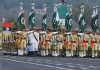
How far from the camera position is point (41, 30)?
4316 centimetres

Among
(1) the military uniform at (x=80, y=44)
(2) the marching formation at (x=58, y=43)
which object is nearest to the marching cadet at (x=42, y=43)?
(2) the marching formation at (x=58, y=43)

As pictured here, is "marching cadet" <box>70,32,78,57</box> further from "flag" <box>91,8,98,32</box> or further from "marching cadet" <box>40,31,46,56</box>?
"flag" <box>91,8,98,32</box>

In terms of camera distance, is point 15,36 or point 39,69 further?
point 15,36

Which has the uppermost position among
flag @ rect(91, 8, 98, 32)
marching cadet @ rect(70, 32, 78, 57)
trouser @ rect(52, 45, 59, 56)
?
flag @ rect(91, 8, 98, 32)

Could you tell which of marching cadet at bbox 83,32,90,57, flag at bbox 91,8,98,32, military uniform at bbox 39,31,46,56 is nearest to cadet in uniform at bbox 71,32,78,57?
marching cadet at bbox 83,32,90,57

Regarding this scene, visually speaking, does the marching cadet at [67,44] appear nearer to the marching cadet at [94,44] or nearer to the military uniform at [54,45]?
the military uniform at [54,45]

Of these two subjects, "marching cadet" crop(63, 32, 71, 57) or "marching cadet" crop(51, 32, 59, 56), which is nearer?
"marching cadet" crop(63, 32, 71, 57)

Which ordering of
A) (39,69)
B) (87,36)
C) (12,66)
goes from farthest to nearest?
(87,36) → (12,66) → (39,69)

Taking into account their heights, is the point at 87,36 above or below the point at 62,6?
below

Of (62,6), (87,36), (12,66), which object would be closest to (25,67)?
(12,66)

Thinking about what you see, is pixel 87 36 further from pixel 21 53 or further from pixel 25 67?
pixel 25 67

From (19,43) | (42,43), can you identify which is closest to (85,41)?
(42,43)

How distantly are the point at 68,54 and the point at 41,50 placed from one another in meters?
1.88

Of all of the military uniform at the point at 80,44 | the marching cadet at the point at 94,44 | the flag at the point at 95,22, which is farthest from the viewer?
the flag at the point at 95,22
